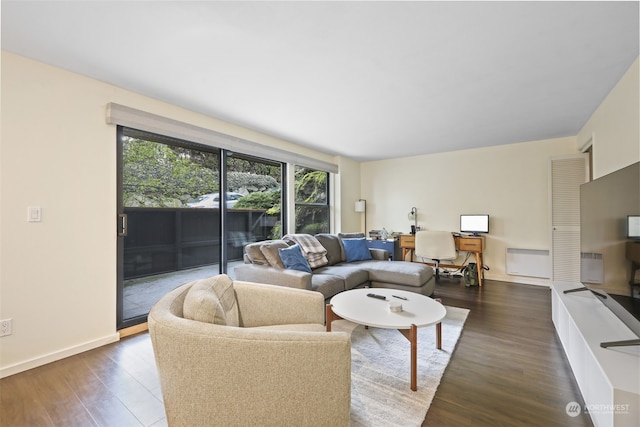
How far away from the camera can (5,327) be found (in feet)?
6.26

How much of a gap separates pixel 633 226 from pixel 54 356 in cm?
393

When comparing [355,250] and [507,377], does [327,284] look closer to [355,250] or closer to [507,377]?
[355,250]

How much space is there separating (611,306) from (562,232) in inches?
112

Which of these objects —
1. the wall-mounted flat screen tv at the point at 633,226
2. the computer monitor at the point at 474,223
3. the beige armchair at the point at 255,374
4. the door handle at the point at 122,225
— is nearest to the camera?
the beige armchair at the point at 255,374

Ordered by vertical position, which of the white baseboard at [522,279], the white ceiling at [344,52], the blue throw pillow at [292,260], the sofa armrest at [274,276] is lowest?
the white baseboard at [522,279]

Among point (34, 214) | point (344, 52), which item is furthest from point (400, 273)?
point (34, 214)

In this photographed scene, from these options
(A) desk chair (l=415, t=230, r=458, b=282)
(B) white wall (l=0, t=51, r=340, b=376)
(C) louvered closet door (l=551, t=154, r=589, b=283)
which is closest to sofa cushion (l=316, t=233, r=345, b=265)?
(A) desk chair (l=415, t=230, r=458, b=282)

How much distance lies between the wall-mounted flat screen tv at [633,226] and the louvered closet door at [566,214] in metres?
3.10

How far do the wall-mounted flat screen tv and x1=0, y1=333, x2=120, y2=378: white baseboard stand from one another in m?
3.77

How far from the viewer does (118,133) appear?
2531 mm

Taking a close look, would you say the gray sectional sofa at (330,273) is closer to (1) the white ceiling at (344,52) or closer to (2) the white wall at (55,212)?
(2) the white wall at (55,212)

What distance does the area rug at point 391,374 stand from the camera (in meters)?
1.51

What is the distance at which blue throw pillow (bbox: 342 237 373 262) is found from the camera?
3.91 m

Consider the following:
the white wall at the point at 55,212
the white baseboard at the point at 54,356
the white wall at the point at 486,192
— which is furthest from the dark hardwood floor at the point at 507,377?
the white wall at the point at 55,212
